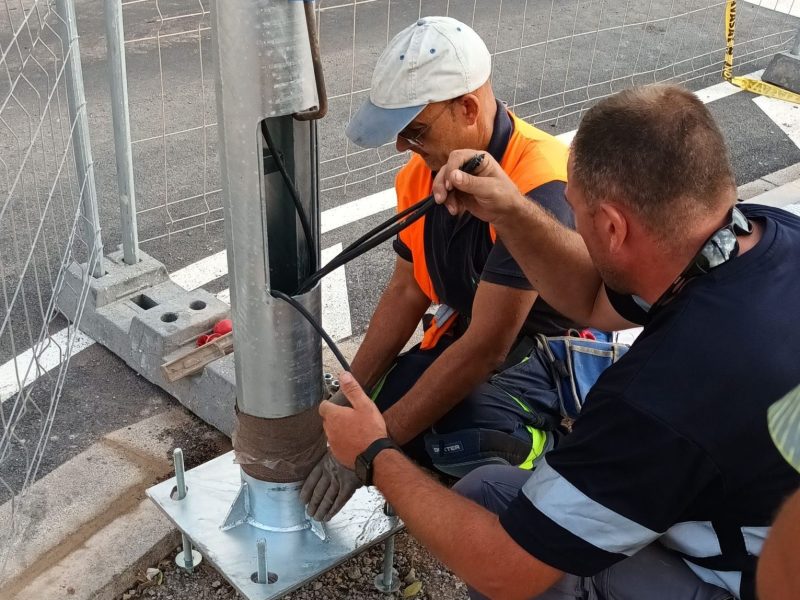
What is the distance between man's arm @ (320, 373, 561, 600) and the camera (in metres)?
1.93

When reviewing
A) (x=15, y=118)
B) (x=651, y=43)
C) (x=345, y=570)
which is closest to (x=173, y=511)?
(x=345, y=570)

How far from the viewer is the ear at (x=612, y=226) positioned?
1894 millimetres

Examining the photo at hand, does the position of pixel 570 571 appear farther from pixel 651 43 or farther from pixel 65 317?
→ pixel 651 43

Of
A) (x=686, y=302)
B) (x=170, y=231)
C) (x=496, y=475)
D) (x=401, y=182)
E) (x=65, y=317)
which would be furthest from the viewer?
(x=170, y=231)

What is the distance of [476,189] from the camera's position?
6.89 feet

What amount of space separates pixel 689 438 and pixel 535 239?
30.2 inches

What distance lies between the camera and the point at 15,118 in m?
5.40

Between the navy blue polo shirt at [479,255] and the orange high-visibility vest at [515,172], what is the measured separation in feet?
0.07

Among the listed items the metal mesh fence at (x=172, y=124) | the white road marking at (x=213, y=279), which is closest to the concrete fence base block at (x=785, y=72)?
the white road marking at (x=213, y=279)

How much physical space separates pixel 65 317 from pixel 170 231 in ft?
3.04

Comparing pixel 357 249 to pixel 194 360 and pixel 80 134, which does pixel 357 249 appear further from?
pixel 80 134

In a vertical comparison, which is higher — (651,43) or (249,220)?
(249,220)

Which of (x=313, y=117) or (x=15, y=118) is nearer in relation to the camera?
(x=313, y=117)

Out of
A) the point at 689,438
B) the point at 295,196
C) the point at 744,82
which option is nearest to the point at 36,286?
the point at 295,196
